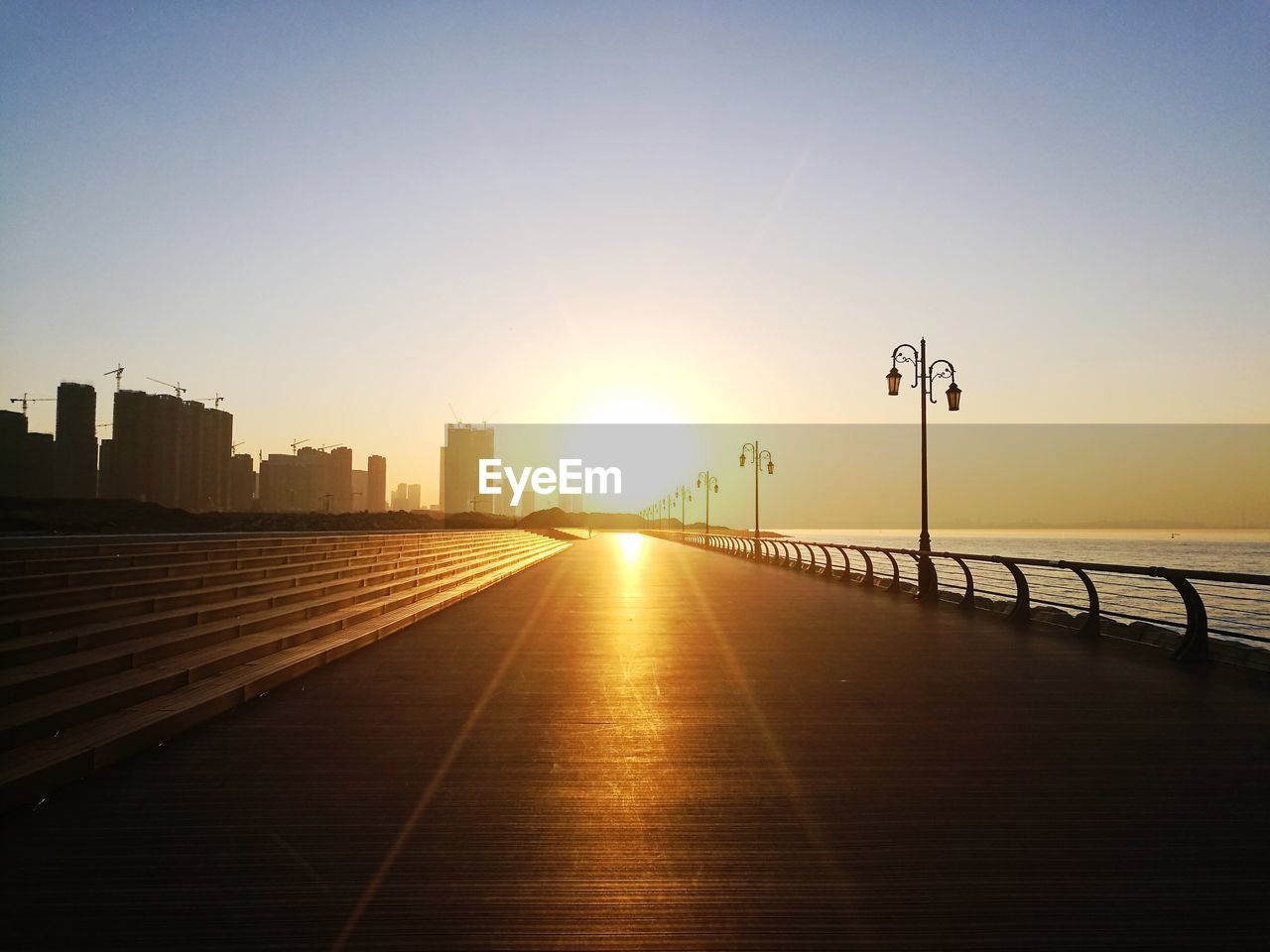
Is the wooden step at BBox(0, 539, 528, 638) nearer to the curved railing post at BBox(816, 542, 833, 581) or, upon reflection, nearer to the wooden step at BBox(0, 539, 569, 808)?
the wooden step at BBox(0, 539, 569, 808)

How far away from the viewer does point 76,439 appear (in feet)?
274

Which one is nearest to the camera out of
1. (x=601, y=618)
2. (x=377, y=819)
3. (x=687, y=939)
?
(x=687, y=939)

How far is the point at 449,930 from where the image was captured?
356cm

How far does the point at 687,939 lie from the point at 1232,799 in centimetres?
351

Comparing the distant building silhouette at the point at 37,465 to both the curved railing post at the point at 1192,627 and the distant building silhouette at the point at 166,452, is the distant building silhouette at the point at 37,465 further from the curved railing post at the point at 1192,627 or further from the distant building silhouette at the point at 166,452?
the curved railing post at the point at 1192,627

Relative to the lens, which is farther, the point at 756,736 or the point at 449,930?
the point at 756,736

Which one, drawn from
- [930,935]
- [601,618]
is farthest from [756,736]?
[601,618]

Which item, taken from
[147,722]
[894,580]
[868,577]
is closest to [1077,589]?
[894,580]

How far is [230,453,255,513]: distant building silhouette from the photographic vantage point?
357 feet

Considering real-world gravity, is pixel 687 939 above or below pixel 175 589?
below

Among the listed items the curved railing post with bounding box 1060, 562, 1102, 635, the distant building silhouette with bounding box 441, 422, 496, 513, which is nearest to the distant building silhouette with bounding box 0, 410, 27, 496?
the curved railing post with bounding box 1060, 562, 1102, 635

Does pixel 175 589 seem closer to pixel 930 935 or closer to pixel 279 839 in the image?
pixel 279 839

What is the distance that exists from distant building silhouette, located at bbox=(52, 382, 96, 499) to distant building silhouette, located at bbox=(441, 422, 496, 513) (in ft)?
328

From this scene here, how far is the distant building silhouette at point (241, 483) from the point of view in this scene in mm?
108694
